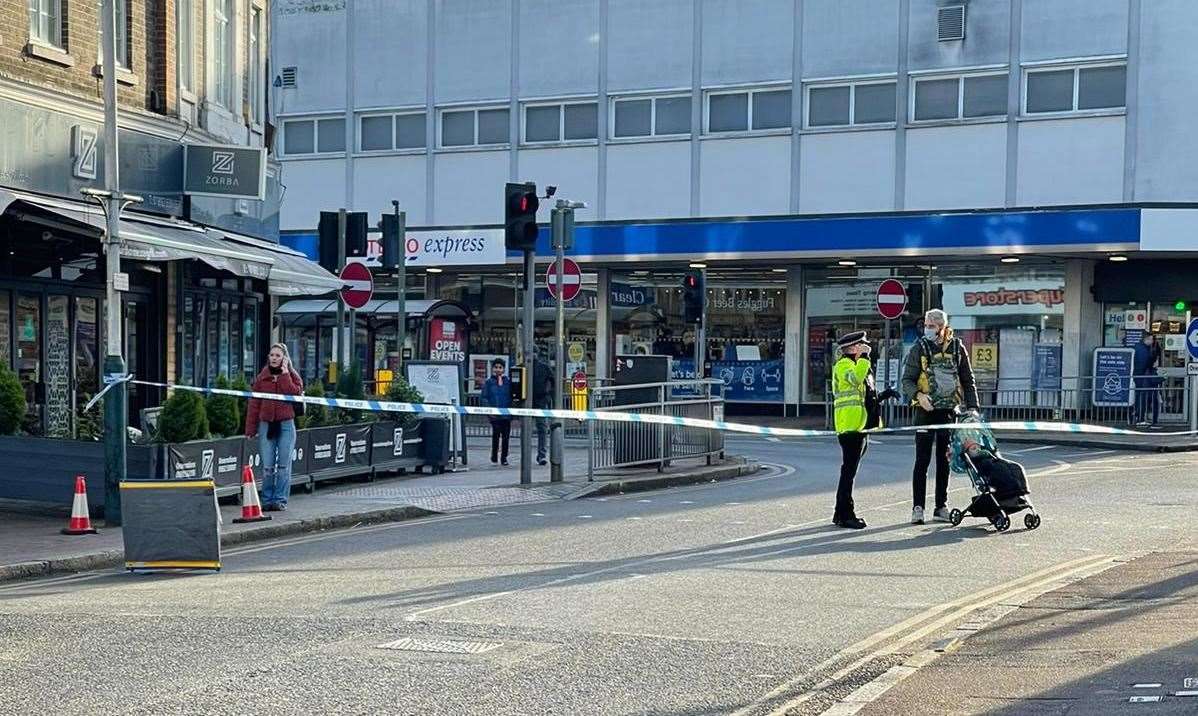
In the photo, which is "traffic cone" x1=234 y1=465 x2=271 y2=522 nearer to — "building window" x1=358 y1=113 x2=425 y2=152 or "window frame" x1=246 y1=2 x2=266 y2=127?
"window frame" x1=246 y1=2 x2=266 y2=127

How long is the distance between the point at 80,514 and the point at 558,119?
24701 mm

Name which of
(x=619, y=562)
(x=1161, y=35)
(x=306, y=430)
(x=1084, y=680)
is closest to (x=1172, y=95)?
(x=1161, y=35)

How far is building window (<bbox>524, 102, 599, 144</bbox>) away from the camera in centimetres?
3644

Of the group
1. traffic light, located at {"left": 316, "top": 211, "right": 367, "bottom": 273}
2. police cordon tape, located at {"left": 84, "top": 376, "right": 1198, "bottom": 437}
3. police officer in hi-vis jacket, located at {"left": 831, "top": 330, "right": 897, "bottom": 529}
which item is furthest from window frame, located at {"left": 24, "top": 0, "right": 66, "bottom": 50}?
police officer in hi-vis jacket, located at {"left": 831, "top": 330, "right": 897, "bottom": 529}

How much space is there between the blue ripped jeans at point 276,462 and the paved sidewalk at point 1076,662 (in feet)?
26.1

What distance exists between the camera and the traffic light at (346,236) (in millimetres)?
21172

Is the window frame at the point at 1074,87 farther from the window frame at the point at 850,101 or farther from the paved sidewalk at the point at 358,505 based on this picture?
the paved sidewalk at the point at 358,505

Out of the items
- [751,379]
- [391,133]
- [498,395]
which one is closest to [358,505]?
[498,395]

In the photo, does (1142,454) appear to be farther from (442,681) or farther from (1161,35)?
(442,681)

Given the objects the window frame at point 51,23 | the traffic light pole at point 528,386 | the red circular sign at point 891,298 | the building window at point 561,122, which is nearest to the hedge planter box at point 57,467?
the traffic light pole at point 528,386

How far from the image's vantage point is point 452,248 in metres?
36.8

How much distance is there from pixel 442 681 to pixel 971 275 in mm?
27722

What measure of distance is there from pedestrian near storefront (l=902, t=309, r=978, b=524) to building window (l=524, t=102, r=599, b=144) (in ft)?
76.7

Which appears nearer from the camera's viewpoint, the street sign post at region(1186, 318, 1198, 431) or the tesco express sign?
the street sign post at region(1186, 318, 1198, 431)
